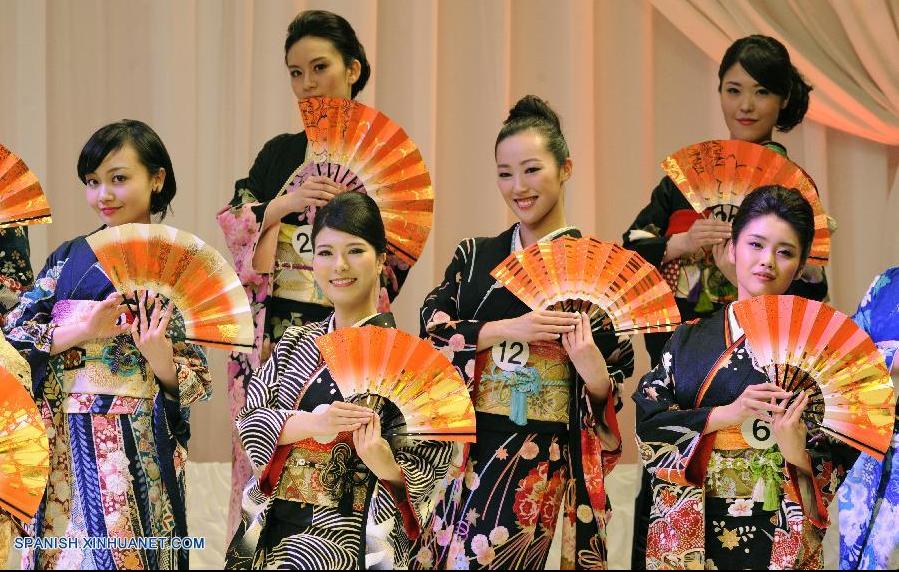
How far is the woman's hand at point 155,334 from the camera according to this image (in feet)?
12.0

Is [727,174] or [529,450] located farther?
[727,174]

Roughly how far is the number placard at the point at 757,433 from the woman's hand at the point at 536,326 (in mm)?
551

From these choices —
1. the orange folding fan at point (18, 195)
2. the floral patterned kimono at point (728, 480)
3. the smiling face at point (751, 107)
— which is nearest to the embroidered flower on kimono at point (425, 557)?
the floral patterned kimono at point (728, 480)

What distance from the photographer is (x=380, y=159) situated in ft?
13.9

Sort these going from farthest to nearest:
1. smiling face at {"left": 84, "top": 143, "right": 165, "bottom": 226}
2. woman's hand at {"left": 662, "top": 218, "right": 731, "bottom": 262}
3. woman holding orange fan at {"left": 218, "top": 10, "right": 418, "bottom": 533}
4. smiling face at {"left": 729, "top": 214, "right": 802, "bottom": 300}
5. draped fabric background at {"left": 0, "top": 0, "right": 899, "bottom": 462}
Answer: draped fabric background at {"left": 0, "top": 0, "right": 899, "bottom": 462} → woman holding orange fan at {"left": 218, "top": 10, "right": 418, "bottom": 533} → woman's hand at {"left": 662, "top": 218, "right": 731, "bottom": 262} → smiling face at {"left": 84, "top": 143, "right": 165, "bottom": 226} → smiling face at {"left": 729, "top": 214, "right": 802, "bottom": 300}

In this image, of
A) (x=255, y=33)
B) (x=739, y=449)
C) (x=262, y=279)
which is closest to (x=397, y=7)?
(x=255, y=33)

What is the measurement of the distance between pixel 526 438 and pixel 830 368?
88cm

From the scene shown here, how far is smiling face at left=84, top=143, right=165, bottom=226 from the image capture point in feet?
13.2

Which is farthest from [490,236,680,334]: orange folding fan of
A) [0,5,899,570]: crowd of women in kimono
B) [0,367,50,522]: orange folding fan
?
[0,367,50,522]: orange folding fan

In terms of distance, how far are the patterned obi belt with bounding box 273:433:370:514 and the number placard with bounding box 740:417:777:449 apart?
37.8 inches

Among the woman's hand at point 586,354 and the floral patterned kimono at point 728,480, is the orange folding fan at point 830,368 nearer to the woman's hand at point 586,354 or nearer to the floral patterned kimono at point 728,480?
the floral patterned kimono at point 728,480

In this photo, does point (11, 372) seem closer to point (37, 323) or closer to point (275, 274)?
point (37, 323)

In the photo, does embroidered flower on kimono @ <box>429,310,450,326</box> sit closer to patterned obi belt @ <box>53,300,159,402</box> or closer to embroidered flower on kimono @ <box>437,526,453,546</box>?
embroidered flower on kimono @ <box>437,526,453,546</box>

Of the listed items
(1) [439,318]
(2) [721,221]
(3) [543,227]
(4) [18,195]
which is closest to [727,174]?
(2) [721,221]
